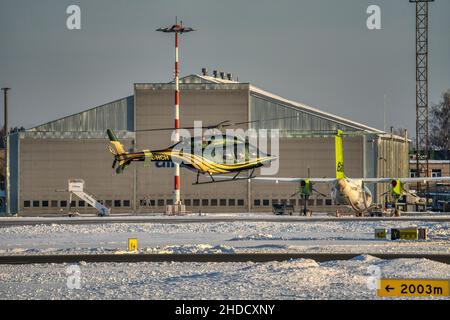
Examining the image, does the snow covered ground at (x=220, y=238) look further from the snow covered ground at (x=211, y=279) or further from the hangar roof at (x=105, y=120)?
the hangar roof at (x=105, y=120)

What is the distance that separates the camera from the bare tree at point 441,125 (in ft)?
576

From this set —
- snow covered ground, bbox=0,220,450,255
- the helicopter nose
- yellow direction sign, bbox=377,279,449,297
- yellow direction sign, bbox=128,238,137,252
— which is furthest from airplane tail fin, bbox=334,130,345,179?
yellow direction sign, bbox=377,279,449,297

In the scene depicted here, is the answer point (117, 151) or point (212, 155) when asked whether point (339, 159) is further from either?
point (117, 151)

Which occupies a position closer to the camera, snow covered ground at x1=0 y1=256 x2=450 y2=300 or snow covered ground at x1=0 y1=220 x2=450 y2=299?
snow covered ground at x1=0 y1=256 x2=450 y2=300

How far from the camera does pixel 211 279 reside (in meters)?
35.2

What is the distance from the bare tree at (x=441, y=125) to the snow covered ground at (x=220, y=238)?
100391 millimetres

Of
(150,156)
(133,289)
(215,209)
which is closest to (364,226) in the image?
(150,156)

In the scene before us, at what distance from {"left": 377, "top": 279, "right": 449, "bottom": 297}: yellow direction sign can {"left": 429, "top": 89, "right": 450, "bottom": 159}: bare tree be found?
146 meters

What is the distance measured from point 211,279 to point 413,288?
301 inches

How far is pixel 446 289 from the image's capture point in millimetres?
32312

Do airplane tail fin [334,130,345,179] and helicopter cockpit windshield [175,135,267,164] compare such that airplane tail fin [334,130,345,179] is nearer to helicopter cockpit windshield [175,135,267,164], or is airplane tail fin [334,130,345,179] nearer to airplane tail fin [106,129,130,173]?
helicopter cockpit windshield [175,135,267,164]

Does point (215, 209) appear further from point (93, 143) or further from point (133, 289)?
point (133, 289)

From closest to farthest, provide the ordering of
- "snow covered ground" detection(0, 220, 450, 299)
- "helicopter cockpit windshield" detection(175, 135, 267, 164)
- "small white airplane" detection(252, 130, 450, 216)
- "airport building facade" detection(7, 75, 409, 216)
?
"snow covered ground" detection(0, 220, 450, 299)
"helicopter cockpit windshield" detection(175, 135, 267, 164)
"small white airplane" detection(252, 130, 450, 216)
"airport building facade" detection(7, 75, 409, 216)

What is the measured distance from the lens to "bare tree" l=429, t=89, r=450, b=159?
576ft
